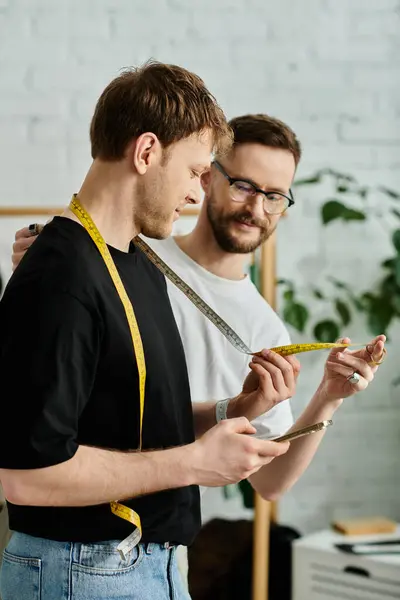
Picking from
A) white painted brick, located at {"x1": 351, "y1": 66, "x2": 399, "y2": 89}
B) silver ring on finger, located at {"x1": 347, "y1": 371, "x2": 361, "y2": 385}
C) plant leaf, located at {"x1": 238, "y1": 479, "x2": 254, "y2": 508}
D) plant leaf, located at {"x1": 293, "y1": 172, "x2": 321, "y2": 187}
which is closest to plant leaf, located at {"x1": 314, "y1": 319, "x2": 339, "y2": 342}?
plant leaf, located at {"x1": 293, "y1": 172, "x2": 321, "y2": 187}

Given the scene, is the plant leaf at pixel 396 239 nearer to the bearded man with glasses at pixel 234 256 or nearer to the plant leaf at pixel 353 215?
the plant leaf at pixel 353 215

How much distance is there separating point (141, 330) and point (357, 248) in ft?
7.92

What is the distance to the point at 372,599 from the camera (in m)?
3.03

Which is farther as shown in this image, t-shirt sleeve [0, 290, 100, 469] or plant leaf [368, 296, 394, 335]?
plant leaf [368, 296, 394, 335]

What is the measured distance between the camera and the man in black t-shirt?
3.83ft

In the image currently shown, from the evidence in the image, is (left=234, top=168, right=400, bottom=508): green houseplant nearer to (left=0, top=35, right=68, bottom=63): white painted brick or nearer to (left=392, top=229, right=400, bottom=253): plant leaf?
(left=392, top=229, right=400, bottom=253): plant leaf

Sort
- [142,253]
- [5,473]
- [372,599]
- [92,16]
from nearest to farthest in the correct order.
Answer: [5,473]
[142,253]
[372,599]
[92,16]

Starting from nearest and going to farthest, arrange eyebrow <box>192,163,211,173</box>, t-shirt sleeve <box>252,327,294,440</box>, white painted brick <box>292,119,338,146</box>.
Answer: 1. eyebrow <box>192,163,211,173</box>
2. t-shirt sleeve <box>252,327,294,440</box>
3. white painted brick <box>292,119,338,146</box>

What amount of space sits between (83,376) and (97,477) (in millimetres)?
140

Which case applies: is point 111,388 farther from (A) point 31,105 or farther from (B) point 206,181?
(A) point 31,105

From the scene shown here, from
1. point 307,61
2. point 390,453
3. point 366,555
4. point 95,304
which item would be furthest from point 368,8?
point 95,304

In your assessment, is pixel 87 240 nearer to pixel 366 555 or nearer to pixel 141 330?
pixel 141 330

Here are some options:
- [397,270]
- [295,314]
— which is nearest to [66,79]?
[295,314]

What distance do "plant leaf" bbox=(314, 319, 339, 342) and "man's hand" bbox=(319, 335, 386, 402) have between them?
5.48ft
